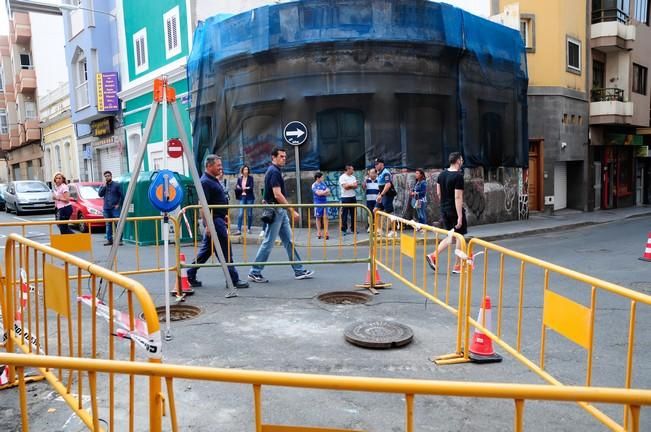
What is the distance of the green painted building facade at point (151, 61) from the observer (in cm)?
1705

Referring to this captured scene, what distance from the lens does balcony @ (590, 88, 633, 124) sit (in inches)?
843

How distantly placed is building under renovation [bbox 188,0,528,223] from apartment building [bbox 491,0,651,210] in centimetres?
473

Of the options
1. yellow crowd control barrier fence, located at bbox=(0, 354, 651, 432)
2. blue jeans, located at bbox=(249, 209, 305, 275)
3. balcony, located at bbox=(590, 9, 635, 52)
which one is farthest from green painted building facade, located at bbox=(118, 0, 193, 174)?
balcony, located at bbox=(590, 9, 635, 52)

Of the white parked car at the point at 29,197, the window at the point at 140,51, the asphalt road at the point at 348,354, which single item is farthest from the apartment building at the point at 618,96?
the white parked car at the point at 29,197

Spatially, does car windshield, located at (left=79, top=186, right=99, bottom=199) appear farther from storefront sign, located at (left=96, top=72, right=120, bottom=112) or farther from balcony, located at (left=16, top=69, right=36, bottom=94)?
balcony, located at (left=16, top=69, right=36, bottom=94)

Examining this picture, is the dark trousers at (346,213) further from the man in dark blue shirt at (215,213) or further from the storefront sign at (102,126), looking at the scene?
the storefront sign at (102,126)

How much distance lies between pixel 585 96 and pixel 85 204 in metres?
20.2

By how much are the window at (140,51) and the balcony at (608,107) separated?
63.0 feet

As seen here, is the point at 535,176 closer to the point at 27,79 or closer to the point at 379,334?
the point at 379,334

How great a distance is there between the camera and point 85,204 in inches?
554

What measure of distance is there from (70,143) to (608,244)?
94.3 ft

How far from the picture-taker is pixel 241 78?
14156 mm

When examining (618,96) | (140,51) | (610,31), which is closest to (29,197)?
(140,51)

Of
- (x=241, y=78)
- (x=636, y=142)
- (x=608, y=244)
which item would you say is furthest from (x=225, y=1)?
(x=636, y=142)
